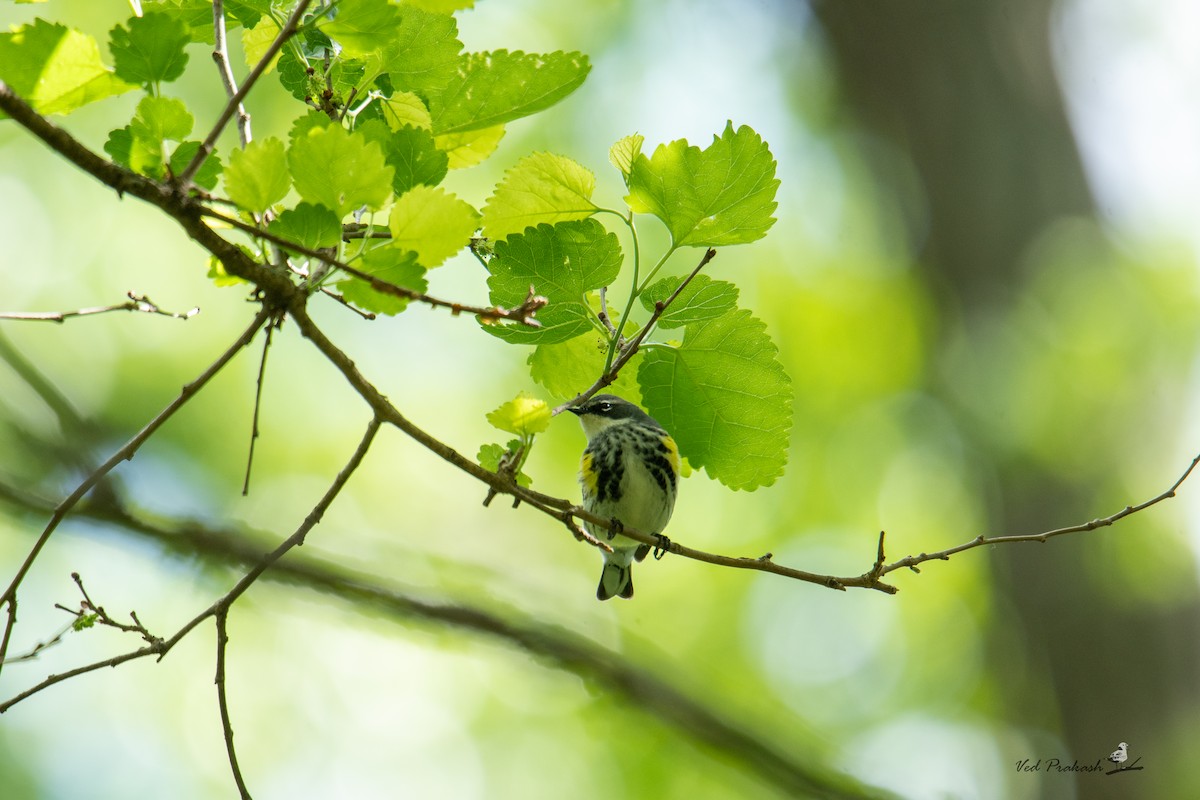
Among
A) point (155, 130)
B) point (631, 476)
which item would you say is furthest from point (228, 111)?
point (631, 476)

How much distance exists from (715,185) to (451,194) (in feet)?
1.66

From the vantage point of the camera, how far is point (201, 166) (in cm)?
143

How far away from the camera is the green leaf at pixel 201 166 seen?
4.68 feet

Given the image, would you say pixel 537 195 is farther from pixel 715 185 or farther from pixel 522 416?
pixel 522 416

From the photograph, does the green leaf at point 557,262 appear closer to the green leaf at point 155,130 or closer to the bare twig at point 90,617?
the green leaf at point 155,130

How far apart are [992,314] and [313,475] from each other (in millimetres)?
6297

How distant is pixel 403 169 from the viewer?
5.12 feet

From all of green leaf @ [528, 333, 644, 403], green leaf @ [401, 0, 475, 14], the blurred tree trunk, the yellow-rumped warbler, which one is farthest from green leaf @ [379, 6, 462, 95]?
the blurred tree trunk

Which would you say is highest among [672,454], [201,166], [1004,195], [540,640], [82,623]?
[1004,195]

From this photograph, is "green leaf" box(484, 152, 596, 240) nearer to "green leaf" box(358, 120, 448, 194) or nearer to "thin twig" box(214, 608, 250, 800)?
"green leaf" box(358, 120, 448, 194)

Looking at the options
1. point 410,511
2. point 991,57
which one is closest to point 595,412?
point 991,57

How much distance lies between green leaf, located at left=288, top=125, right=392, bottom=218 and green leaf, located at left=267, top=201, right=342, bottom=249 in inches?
0.5

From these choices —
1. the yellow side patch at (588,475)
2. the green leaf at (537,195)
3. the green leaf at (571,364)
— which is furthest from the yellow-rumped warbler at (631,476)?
the green leaf at (537,195)

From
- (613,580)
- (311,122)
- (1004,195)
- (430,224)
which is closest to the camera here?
(430,224)
